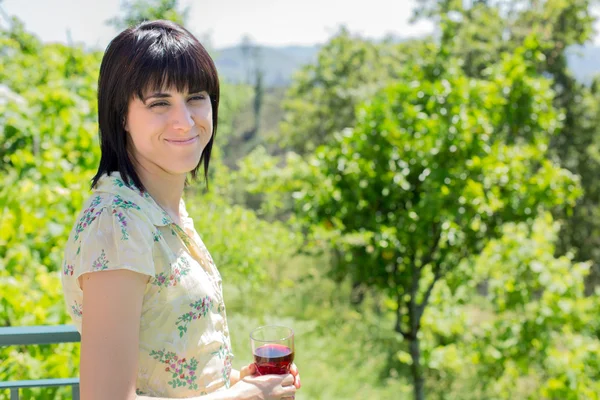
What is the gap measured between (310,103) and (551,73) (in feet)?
22.4

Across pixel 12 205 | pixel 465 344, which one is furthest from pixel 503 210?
pixel 12 205

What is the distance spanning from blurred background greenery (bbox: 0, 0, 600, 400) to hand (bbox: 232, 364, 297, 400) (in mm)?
1103

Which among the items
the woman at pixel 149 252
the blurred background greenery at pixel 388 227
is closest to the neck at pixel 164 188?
the woman at pixel 149 252

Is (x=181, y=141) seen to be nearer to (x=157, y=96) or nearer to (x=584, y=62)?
(x=157, y=96)

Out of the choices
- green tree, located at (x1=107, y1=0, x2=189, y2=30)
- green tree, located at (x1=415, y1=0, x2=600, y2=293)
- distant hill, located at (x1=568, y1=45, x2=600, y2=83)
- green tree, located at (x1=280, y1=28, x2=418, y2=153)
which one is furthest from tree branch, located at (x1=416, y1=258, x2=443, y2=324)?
green tree, located at (x1=280, y1=28, x2=418, y2=153)

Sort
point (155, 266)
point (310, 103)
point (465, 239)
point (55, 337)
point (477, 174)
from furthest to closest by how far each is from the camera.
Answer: point (310, 103), point (465, 239), point (477, 174), point (55, 337), point (155, 266)

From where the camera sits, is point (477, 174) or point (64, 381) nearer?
point (64, 381)

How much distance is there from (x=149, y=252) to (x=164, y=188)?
260 millimetres

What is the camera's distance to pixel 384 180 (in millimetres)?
4145

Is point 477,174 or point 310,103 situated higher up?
point 310,103

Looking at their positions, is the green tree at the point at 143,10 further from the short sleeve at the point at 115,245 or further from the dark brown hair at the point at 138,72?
the short sleeve at the point at 115,245

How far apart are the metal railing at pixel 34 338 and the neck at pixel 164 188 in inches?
20.4

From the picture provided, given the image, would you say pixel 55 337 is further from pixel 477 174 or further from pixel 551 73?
pixel 551 73

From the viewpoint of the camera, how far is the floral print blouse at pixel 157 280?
0.97 m
